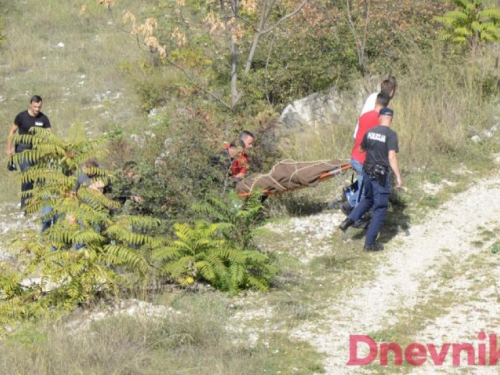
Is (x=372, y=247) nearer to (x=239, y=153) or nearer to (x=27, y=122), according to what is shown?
(x=239, y=153)

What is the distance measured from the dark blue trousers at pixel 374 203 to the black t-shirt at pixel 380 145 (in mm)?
177

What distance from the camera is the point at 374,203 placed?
9.01m

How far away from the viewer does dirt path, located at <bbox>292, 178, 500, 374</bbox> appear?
7051 millimetres

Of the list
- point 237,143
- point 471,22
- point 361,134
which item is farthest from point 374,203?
point 471,22

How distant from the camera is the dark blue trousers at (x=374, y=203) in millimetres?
8938

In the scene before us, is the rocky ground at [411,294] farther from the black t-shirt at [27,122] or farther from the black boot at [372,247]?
the black t-shirt at [27,122]

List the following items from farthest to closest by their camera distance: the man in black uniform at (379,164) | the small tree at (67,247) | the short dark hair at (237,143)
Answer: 1. the short dark hair at (237,143)
2. the man in black uniform at (379,164)
3. the small tree at (67,247)

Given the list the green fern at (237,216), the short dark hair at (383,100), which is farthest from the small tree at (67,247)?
the short dark hair at (383,100)

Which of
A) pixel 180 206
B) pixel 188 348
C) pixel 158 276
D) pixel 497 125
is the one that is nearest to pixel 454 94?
pixel 497 125

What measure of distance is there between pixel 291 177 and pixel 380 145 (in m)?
1.38

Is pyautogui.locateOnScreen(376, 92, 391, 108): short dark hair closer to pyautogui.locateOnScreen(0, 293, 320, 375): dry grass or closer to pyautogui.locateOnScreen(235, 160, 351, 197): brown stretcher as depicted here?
pyautogui.locateOnScreen(235, 160, 351, 197): brown stretcher

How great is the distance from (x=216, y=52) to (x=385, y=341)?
819cm

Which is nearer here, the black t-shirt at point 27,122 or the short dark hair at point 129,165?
the short dark hair at point 129,165

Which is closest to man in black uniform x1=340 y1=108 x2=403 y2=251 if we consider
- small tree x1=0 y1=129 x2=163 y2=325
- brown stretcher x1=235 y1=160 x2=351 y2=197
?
brown stretcher x1=235 y1=160 x2=351 y2=197
